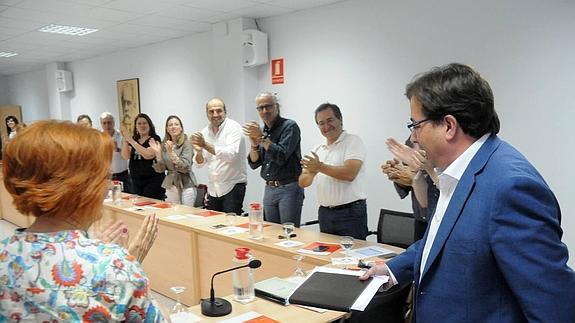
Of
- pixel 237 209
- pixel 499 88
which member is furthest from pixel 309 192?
pixel 499 88

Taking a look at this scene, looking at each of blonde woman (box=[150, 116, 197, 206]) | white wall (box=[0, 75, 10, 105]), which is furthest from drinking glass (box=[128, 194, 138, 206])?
white wall (box=[0, 75, 10, 105])

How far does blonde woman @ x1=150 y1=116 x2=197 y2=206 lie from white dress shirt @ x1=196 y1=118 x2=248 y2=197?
0.33m

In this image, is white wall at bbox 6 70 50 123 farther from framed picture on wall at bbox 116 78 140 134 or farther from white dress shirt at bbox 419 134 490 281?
white dress shirt at bbox 419 134 490 281

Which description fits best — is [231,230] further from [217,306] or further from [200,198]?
[200,198]

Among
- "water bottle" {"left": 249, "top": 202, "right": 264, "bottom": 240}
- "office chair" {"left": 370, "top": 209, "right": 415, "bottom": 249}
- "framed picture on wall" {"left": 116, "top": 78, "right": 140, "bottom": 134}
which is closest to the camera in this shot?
"water bottle" {"left": 249, "top": 202, "right": 264, "bottom": 240}

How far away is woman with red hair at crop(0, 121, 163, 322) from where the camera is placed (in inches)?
33.5

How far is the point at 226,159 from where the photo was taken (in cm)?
374

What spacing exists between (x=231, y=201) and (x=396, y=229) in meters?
1.54

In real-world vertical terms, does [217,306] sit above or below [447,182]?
below

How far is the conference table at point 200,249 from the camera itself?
96.7 inches

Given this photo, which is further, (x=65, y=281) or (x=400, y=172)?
(x=400, y=172)

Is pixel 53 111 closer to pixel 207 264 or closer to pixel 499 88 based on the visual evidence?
pixel 207 264

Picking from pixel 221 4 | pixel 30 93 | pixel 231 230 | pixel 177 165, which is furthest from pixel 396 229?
pixel 30 93

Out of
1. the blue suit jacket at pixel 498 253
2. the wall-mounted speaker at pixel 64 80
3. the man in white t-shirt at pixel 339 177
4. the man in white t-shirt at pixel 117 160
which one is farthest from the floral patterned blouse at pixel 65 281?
the wall-mounted speaker at pixel 64 80
